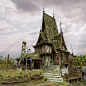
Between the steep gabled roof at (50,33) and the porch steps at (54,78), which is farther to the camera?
the steep gabled roof at (50,33)

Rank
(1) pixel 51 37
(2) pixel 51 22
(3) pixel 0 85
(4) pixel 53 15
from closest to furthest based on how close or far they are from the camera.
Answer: (3) pixel 0 85 < (1) pixel 51 37 < (2) pixel 51 22 < (4) pixel 53 15

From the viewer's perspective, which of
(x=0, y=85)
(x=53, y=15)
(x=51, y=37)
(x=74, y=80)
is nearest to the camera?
(x=0, y=85)

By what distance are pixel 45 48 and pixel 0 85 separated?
1811 cm

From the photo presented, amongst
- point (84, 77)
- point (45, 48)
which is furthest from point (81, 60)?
point (45, 48)

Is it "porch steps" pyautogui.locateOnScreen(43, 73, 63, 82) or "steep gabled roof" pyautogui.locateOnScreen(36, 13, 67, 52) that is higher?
"steep gabled roof" pyautogui.locateOnScreen(36, 13, 67, 52)

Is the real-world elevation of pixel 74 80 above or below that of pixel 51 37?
below

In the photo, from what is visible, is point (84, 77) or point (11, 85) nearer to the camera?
point (11, 85)

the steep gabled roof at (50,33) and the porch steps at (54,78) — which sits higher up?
the steep gabled roof at (50,33)

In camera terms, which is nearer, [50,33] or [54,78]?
[54,78]

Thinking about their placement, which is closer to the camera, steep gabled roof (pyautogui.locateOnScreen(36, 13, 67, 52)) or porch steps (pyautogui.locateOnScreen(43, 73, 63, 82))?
porch steps (pyautogui.locateOnScreen(43, 73, 63, 82))

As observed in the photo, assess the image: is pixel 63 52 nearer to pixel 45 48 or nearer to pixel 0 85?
pixel 45 48

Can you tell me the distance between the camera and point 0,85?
30.8 feet

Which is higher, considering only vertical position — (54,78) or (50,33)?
(50,33)

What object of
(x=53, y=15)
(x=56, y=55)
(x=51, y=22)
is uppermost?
(x=53, y=15)
